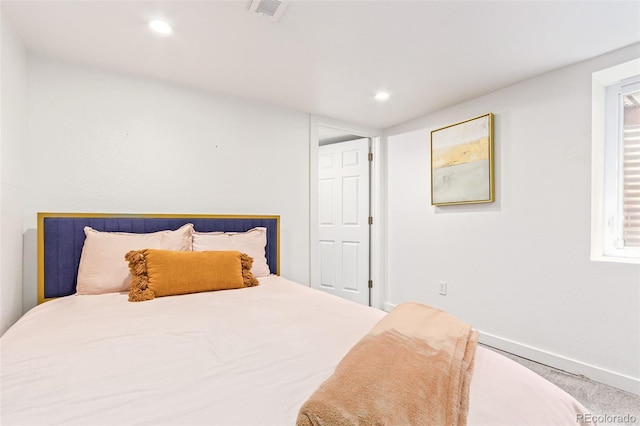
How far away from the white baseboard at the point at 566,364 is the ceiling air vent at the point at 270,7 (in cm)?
289

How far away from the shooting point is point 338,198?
4.12m

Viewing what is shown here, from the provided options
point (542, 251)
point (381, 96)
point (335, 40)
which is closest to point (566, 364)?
point (542, 251)

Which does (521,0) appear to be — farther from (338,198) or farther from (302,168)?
(338,198)

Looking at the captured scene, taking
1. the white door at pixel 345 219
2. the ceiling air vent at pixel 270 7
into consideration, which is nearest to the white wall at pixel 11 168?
the ceiling air vent at pixel 270 7

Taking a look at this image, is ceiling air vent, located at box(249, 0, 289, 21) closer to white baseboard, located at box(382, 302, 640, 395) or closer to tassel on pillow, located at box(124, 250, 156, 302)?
tassel on pillow, located at box(124, 250, 156, 302)

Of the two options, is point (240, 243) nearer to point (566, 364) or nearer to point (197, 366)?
point (197, 366)

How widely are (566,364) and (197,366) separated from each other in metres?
2.54

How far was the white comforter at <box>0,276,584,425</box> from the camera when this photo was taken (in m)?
0.71

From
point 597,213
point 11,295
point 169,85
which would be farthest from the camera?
point 169,85

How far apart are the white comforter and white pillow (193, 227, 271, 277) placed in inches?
33.5

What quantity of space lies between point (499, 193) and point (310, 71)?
73.3 inches

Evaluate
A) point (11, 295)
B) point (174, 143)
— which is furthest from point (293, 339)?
→ point (174, 143)

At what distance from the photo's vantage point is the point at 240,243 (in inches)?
97.5

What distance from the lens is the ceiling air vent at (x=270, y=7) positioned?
1573 millimetres
